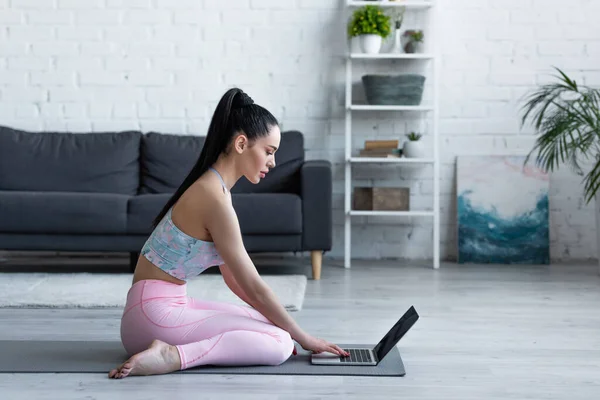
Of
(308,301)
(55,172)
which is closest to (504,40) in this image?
(308,301)

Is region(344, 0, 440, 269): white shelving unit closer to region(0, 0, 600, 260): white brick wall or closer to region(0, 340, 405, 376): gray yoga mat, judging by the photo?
region(0, 0, 600, 260): white brick wall

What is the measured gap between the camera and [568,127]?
446 cm

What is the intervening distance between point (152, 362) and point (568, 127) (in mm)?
2957

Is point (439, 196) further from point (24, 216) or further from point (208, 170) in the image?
point (208, 170)

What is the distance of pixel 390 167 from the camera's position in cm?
525

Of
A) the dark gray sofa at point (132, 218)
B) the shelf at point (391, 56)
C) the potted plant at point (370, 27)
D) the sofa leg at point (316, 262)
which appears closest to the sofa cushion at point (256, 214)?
the dark gray sofa at point (132, 218)

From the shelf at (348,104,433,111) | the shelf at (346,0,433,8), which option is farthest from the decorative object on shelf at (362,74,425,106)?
the shelf at (346,0,433,8)

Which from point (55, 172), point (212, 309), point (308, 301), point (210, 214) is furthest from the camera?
point (55, 172)

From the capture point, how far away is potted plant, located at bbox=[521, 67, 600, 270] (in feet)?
14.6

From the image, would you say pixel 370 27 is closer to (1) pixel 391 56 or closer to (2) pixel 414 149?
(1) pixel 391 56

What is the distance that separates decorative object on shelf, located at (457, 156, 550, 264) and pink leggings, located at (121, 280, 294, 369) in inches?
116

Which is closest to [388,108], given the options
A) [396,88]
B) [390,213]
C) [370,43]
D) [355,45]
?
[396,88]

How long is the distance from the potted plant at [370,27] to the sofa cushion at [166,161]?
1.13 meters

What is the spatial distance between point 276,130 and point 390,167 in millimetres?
2923
